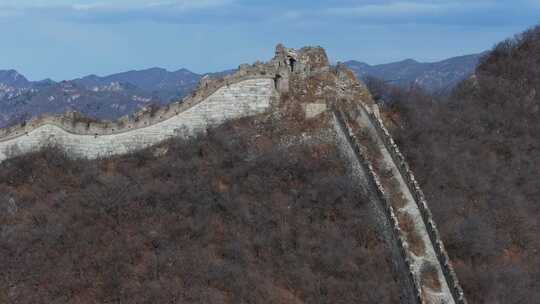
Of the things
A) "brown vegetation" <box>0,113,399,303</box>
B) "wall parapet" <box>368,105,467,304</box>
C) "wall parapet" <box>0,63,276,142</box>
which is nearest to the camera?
"brown vegetation" <box>0,113,399,303</box>

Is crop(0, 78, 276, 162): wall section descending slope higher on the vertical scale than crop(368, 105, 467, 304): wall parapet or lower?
higher

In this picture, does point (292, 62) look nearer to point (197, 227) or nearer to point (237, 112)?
point (237, 112)

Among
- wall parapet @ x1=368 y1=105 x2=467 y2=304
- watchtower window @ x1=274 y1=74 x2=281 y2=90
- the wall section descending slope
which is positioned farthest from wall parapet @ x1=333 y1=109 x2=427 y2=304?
the wall section descending slope

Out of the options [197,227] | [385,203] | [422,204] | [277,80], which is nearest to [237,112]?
[277,80]

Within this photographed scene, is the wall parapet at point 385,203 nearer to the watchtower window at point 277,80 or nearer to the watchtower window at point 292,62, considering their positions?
the watchtower window at point 277,80

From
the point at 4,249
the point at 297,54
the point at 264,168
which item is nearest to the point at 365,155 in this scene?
the point at 264,168

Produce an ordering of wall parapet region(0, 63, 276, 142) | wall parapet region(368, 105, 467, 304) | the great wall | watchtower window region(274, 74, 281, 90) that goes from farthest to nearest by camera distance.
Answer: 1. watchtower window region(274, 74, 281, 90)
2. wall parapet region(0, 63, 276, 142)
3. the great wall
4. wall parapet region(368, 105, 467, 304)

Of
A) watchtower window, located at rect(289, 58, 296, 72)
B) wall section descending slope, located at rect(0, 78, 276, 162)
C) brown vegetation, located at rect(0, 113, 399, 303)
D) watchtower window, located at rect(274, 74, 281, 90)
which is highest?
watchtower window, located at rect(289, 58, 296, 72)

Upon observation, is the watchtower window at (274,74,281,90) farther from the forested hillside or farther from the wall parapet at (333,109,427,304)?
the forested hillside
